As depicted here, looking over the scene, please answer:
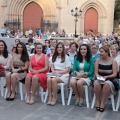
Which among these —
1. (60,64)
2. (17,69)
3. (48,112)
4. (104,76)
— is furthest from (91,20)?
(48,112)

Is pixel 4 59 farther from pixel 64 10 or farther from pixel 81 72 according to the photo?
pixel 64 10

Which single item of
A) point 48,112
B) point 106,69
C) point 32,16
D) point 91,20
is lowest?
point 48,112

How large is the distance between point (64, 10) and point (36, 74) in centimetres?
2175

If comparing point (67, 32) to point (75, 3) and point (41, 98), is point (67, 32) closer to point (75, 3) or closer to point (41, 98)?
point (75, 3)

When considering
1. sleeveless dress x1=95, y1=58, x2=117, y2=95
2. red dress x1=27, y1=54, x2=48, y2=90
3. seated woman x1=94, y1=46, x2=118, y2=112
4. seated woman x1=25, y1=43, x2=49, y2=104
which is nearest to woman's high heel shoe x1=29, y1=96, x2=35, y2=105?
seated woman x1=25, y1=43, x2=49, y2=104

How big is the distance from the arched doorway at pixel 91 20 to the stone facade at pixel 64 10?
1.09ft

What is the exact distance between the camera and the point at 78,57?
6531 millimetres

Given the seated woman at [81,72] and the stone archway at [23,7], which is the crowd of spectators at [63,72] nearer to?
the seated woman at [81,72]

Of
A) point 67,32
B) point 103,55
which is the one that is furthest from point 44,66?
point 67,32

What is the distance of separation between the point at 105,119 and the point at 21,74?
2.36 m

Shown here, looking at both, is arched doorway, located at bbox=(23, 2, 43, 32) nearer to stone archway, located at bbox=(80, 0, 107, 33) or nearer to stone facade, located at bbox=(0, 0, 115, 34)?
stone facade, located at bbox=(0, 0, 115, 34)

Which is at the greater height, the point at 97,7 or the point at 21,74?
the point at 97,7

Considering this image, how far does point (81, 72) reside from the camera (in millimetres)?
6426

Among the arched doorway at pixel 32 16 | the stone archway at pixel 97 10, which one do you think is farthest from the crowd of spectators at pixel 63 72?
the arched doorway at pixel 32 16
